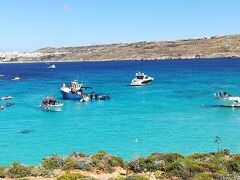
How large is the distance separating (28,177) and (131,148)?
13.9m

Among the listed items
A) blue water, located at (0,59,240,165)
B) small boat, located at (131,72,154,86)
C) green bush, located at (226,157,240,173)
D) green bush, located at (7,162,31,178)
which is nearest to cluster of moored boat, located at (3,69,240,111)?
small boat, located at (131,72,154,86)

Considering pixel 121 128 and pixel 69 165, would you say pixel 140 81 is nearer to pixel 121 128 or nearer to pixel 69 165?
pixel 121 128

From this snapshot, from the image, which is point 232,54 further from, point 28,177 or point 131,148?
point 28,177

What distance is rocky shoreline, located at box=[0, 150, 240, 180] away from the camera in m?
18.5

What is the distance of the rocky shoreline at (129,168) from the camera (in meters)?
18.5

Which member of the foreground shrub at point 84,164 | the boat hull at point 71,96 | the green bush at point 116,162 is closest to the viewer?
the foreground shrub at point 84,164

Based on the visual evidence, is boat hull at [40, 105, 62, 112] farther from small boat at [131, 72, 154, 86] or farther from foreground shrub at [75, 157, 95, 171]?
foreground shrub at [75, 157, 95, 171]

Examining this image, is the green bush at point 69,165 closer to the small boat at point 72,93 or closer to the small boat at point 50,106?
the small boat at point 50,106

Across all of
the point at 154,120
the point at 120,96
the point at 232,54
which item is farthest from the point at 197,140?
the point at 232,54

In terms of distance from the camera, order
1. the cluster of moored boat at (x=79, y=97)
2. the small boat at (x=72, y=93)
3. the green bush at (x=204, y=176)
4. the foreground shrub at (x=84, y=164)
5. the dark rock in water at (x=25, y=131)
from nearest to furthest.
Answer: the green bush at (x=204, y=176), the foreground shrub at (x=84, y=164), the dark rock in water at (x=25, y=131), the cluster of moored boat at (x=79, y=97), the small boat at (x=72, y=93)

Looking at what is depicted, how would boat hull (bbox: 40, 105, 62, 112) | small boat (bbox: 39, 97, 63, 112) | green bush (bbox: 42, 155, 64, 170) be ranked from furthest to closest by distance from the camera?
1. small boat (bbox: 39, 97, 63, 112)
2. boat hull (bbox: 40, 105, 62, 112)
3. green bush (bbox: 42, 155, 64, 170)

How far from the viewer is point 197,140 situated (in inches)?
1336

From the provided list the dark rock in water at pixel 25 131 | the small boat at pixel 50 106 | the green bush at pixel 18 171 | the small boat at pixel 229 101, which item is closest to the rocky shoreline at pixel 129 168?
the green bush at pixel 18 171

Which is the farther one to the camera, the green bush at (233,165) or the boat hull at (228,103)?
the boat hull at (228,103)
